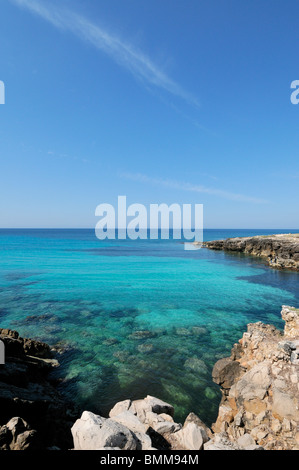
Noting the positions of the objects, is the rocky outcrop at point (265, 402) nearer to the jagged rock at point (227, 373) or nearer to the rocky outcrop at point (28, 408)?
the jagged rock at point (227, 373)

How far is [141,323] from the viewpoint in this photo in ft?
68.5

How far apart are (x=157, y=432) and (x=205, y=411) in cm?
443

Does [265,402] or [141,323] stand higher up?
[265,402]

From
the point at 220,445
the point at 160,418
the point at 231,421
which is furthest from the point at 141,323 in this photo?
the point at 220,445

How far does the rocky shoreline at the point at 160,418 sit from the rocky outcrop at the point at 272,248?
4667cm

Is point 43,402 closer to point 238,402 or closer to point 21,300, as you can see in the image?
point 238,402

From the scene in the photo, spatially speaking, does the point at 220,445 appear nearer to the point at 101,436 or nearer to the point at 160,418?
the point at 160,418

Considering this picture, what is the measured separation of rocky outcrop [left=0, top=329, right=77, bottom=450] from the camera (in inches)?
249

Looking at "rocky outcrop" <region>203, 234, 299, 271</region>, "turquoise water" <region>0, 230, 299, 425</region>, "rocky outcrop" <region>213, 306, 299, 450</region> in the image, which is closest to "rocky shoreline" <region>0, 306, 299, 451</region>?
"rocky outcrop" <region>213, 306, 299, 450</region>

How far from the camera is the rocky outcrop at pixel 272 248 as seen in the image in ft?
170

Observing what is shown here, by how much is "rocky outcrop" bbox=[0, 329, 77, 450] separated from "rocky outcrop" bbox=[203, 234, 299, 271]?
5293cm

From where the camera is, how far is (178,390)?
39.9 ft

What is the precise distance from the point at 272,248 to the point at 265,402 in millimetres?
67095
